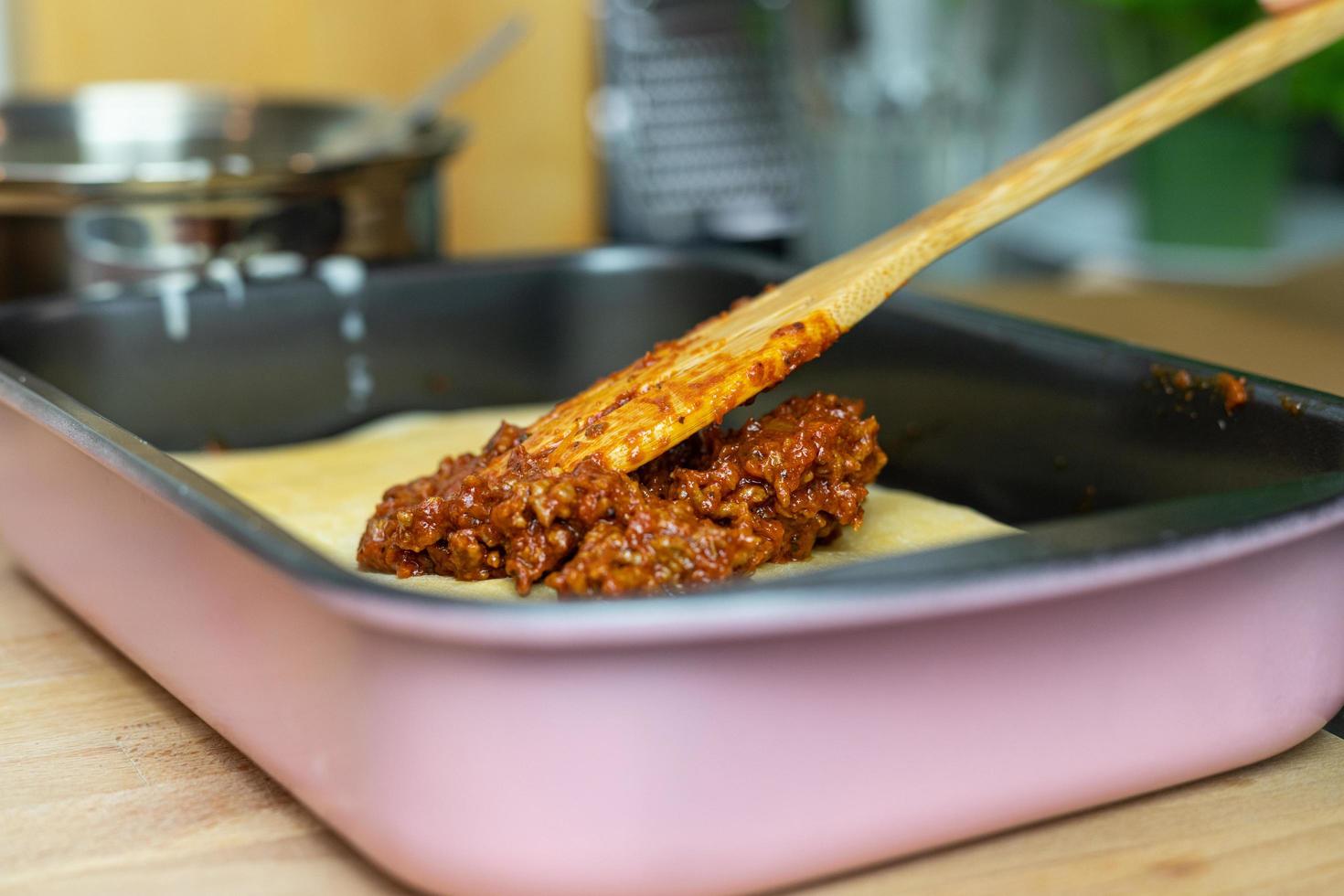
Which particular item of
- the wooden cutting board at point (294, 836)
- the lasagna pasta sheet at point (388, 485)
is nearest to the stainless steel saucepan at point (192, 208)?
the lasagna pasta sheet at point (388, 485)

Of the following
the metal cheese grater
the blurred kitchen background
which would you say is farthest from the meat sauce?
the metal cheese grater

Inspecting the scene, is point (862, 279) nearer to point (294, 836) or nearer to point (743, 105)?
point (294, 836)

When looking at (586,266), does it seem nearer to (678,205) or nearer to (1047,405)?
(1047,405)

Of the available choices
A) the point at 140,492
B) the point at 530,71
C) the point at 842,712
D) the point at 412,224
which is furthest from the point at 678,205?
the point at 842,712

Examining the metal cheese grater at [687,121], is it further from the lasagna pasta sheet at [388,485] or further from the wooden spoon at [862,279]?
the wooden spoon at [862,279]

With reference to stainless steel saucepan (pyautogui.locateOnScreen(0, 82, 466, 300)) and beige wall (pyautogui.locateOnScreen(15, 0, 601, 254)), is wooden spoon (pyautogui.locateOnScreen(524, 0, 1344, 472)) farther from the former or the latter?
beige wall (pyautogui.locateOnScreen(15, 0, 601, 254))

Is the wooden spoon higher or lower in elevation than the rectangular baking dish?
higher

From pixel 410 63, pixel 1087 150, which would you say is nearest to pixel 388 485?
pixel 1087 150
